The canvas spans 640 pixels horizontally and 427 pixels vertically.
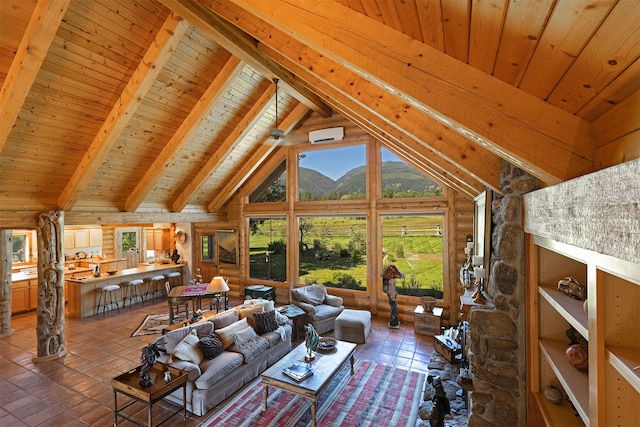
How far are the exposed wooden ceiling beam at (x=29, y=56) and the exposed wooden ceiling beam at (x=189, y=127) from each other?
2.37m

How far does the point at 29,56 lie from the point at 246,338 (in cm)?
477

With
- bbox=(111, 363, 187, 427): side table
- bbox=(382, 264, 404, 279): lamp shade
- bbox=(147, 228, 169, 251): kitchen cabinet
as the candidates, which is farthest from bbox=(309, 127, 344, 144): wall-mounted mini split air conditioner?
bbox=(147, 228, 169, 251): kitchen cabinet

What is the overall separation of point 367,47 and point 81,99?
196 inches

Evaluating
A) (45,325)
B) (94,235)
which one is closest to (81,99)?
(45,325)

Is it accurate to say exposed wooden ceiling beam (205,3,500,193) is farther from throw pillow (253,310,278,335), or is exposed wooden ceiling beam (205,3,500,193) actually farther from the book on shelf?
throw pillow (253,310,278,335)

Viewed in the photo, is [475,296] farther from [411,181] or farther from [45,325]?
[45,325]

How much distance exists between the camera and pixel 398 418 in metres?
3.98

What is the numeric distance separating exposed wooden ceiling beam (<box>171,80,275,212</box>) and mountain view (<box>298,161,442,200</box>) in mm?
2586

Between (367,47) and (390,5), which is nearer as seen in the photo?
(390,5)

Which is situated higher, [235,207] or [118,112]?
[118,112]

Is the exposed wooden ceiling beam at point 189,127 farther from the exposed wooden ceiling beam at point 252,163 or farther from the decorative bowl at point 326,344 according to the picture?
the decorative bowl at point 326,344

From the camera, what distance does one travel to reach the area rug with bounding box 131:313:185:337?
Answer: 276 inches

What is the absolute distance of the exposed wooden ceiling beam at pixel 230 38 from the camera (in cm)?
393

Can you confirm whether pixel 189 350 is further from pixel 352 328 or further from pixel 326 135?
pixel 326 135
